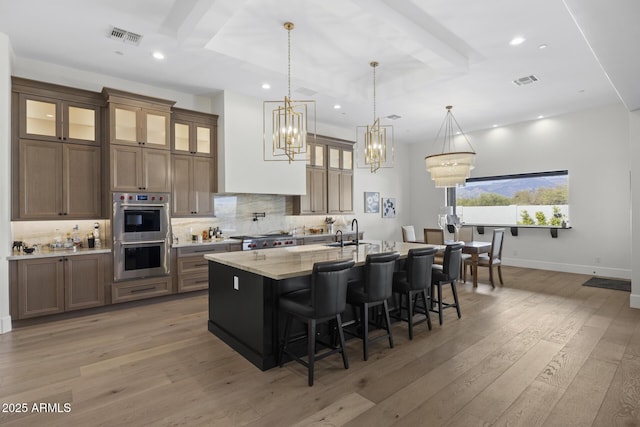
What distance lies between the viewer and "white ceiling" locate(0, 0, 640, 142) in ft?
10.7

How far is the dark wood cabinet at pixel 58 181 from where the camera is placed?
4152 mm

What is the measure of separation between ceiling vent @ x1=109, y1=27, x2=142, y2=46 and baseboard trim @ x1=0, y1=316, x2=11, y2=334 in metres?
3.43

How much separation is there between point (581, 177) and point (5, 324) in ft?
31.5

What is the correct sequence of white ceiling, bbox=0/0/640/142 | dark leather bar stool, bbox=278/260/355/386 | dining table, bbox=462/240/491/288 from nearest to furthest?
dark leather bar stool, bbox=278/260/355/386, white ceiling, bbox=0/0/640/142, dining table, bbox=462/240/491/288

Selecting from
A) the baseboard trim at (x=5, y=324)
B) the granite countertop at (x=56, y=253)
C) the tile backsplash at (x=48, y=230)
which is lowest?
the baseboard trim at (x=5, y=324)

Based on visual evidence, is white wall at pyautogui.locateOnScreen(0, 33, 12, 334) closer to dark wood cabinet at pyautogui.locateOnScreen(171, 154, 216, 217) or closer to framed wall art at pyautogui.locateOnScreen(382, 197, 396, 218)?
dark wood cabinet at pyautogui.locateOnScreen(171, 154, 216, 217)

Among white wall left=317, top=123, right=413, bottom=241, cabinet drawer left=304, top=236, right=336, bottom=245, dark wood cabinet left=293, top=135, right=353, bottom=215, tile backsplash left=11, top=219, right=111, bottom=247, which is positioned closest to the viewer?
tile backsplash left=11, top=219, right=111, bottom=247

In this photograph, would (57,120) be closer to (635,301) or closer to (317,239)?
(317,239)

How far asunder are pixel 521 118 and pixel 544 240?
2711 millimetres

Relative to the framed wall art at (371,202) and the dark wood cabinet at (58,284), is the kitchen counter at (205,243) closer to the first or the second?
the dark wood cabinet at (58,284)

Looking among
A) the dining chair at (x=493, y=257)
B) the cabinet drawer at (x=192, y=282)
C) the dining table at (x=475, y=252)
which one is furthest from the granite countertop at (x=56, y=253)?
the dining chair at (x=493, y=257)

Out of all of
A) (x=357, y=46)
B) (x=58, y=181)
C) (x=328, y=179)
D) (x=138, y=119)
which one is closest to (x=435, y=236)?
(x=328, y=179)

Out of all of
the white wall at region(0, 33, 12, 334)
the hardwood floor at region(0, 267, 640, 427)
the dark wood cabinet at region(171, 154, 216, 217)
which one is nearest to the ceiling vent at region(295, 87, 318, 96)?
the dark wood cabinet at region(171, 154, 216, 217)

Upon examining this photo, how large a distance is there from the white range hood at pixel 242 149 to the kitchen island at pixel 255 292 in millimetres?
2257
